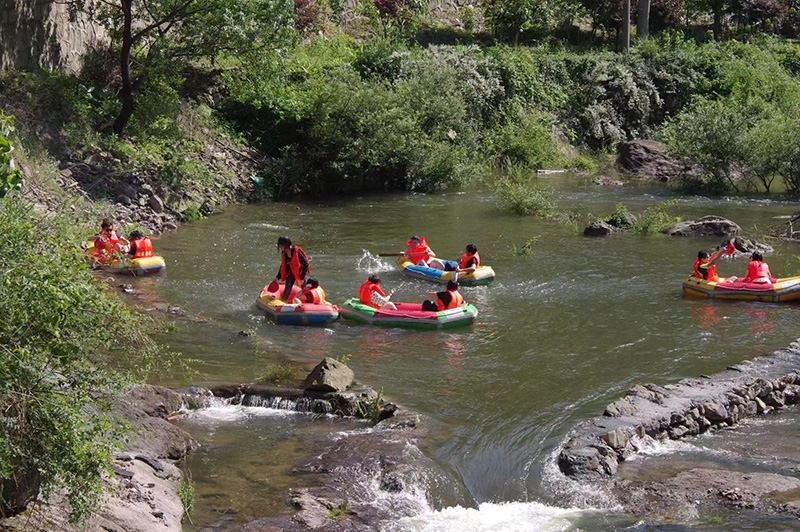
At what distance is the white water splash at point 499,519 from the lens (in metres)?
8.98

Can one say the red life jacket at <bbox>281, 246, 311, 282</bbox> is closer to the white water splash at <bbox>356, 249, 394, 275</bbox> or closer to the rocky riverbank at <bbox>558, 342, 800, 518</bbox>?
the white water splash at <bbox>356, 249, 394, 275</bbox>

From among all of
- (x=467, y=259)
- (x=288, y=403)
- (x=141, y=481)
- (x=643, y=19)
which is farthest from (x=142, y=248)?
(x=643, y=19)

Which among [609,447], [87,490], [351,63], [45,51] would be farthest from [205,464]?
[351,63]

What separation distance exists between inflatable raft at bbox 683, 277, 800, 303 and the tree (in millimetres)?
12753

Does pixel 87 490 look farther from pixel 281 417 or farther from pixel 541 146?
pixel 541 146

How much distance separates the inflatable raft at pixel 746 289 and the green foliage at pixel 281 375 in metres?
8.25

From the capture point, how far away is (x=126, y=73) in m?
23.9

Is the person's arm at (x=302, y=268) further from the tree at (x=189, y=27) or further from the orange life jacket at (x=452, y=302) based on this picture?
the tree at (x=189, y=27)

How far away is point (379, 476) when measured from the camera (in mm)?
9914

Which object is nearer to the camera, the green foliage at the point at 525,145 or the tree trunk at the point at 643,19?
the green foliage at the point at 525,145

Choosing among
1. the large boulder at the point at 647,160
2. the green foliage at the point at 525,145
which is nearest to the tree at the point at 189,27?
the green foliage at the point at 525,145

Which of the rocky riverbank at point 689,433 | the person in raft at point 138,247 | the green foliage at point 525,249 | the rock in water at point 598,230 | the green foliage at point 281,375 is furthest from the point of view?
the rock in water at point 598,230

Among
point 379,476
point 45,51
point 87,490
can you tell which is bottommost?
point 379,476

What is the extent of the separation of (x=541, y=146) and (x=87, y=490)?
3003 cm
